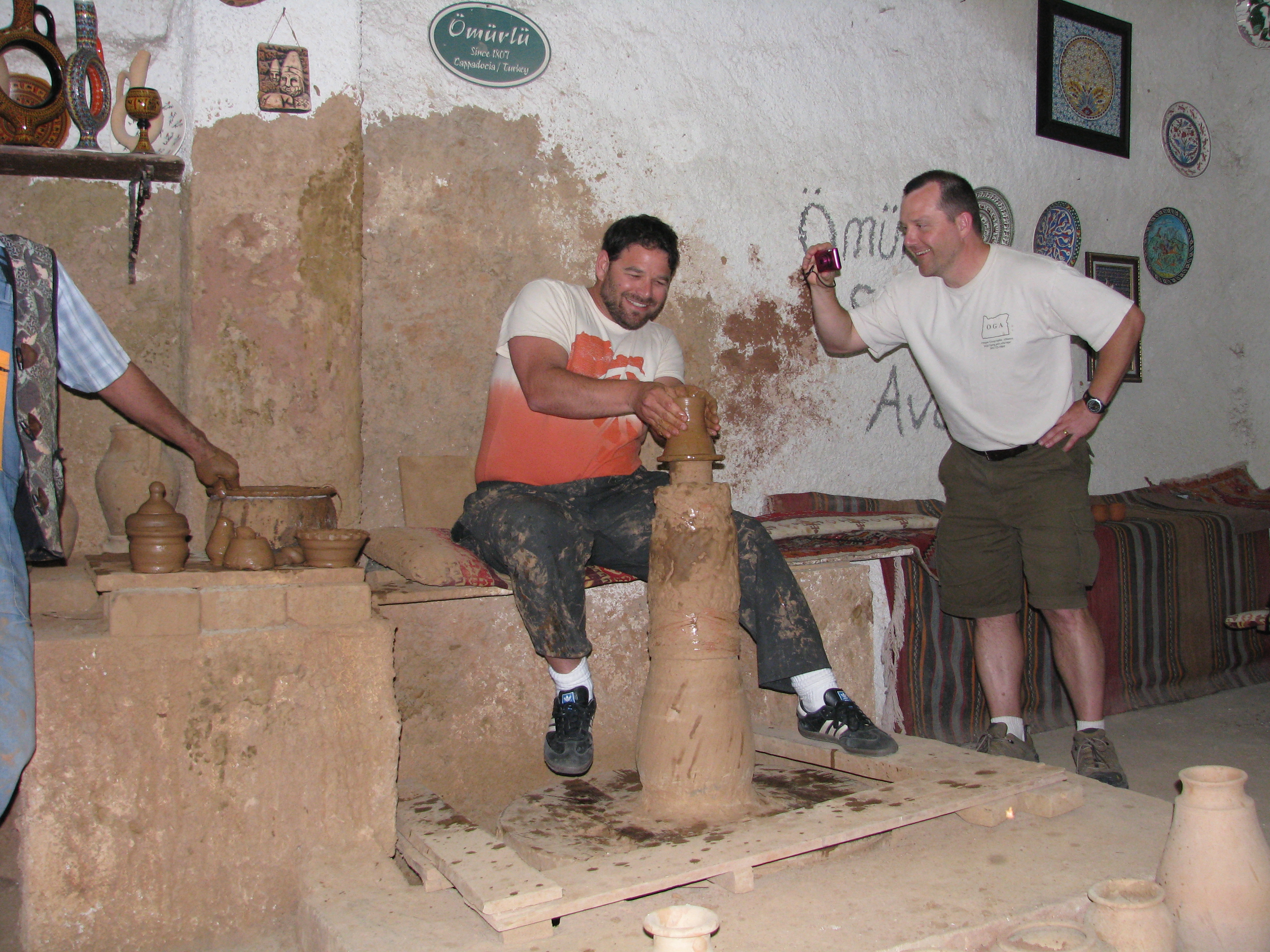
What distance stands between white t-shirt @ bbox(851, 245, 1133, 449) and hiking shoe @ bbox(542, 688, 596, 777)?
1.59 meters

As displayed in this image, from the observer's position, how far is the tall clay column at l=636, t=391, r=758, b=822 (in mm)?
2346

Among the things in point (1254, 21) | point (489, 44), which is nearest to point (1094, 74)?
point (1254, 21)

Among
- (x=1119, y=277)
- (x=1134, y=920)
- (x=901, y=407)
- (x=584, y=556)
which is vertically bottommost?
(x=1134, y=920)

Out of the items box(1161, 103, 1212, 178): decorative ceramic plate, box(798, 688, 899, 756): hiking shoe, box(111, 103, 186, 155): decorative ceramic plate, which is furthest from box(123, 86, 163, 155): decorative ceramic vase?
box(1161, 103, 1212, 178): decorative ceramic plate

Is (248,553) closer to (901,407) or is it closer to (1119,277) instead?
(901,407)

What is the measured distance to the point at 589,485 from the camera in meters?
2.99

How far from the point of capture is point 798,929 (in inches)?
76.5

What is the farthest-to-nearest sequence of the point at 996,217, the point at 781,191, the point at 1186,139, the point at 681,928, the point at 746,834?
the point at 1186,139, the point at 996,217, the point at 781,191, the point at 746,834, the point at 681,928

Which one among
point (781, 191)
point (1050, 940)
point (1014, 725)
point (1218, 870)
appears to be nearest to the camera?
point (1050, 940)

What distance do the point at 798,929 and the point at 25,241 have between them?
222 cm

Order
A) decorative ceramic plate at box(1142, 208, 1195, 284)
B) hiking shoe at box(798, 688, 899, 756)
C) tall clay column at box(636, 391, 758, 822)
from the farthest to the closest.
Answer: decorative ceramic plate at box(1142, 208, 1195, 284)
hiking shoe at box(798, 688, 899, 756)
tall clay column at box(636, 391, 758, 822)

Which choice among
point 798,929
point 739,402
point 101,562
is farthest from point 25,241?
point 739,402

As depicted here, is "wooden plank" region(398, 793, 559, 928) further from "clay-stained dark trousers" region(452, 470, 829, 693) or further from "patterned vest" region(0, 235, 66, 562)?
"patterned vest" region(0, 235, 66, 562)

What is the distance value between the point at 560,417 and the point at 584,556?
46 centimetres
